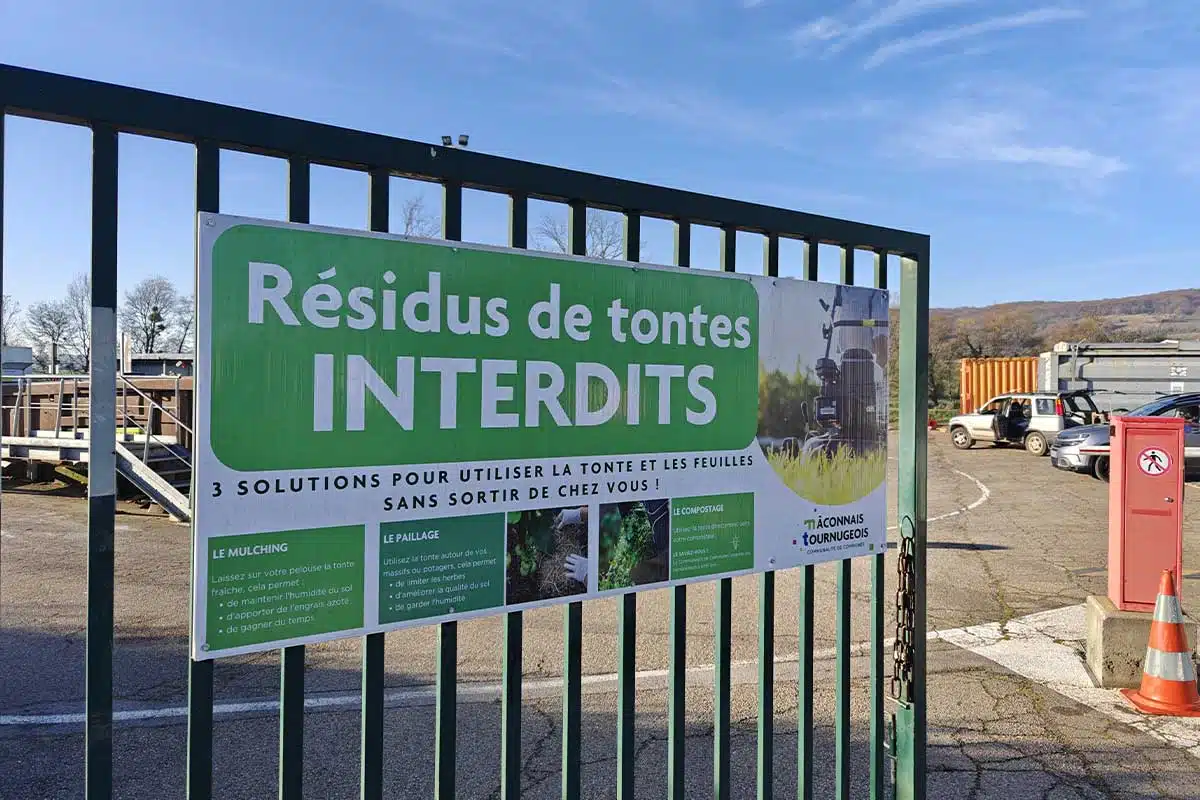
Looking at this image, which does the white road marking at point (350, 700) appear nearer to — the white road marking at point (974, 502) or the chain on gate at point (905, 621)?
the chain on gate at point (905, 621)

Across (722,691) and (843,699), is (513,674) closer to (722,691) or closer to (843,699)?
(722,691)

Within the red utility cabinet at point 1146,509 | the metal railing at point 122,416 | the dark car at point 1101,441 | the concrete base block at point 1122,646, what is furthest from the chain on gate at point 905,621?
the dark car at point 1101,441

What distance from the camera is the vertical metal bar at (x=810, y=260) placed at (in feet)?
9.79

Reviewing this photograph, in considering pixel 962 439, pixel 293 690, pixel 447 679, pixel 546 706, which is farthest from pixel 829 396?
pixel 962 439

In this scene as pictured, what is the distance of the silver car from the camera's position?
22938 millimetres

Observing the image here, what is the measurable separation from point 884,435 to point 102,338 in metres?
2.52

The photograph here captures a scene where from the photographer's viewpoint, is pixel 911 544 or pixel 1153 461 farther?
pixel 1153 461

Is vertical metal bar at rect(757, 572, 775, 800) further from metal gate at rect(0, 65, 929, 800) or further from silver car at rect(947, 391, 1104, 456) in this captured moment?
silver car at rect(947, 391, 1104, 456)

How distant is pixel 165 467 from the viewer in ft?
46.8

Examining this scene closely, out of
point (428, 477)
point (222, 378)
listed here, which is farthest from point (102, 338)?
point (428, 477)

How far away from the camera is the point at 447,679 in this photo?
223 centimetres

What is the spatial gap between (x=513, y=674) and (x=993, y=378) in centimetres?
3563

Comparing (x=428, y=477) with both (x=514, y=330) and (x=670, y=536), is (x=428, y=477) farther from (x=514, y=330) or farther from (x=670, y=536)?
(x=670, y=536)

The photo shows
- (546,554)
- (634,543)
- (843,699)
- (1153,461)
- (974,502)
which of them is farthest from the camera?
(974,502)
